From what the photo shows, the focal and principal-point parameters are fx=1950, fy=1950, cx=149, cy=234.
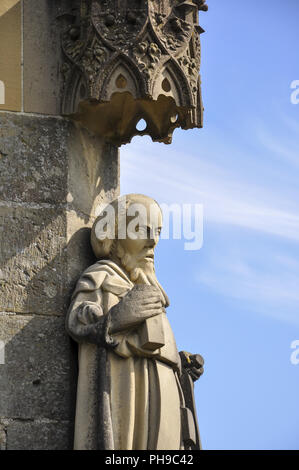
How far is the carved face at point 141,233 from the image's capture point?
39.8 feet

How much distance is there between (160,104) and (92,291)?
139 cm

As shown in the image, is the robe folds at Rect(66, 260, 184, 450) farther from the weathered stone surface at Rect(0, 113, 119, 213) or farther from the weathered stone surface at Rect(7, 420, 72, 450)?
the weathered stone surface at Rect(0, 113, 119, 213)

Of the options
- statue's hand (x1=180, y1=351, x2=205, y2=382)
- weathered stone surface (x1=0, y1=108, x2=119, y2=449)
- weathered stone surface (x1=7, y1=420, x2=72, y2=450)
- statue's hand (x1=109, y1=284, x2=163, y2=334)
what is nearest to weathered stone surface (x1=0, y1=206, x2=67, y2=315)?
weathered stone surface (x1=0, y1=108, x2=119, y2=449)

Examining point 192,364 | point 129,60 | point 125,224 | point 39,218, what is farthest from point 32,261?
point 129,60

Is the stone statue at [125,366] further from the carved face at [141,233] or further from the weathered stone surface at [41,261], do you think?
the weathered stone surface at [41,261]

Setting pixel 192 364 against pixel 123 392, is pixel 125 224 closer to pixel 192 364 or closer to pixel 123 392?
pixel 192 364

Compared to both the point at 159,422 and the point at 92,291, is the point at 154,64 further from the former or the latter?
the point at 159,422

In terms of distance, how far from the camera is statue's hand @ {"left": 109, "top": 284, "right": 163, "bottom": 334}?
11680 mm

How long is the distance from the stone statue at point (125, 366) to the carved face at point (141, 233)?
3 cm

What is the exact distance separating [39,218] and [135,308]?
91 centimetres

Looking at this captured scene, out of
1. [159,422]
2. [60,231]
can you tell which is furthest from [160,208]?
[159,422]

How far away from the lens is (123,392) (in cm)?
1162

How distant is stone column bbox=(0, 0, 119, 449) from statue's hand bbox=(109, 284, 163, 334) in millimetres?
433

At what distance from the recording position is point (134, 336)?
1173 centimetres
